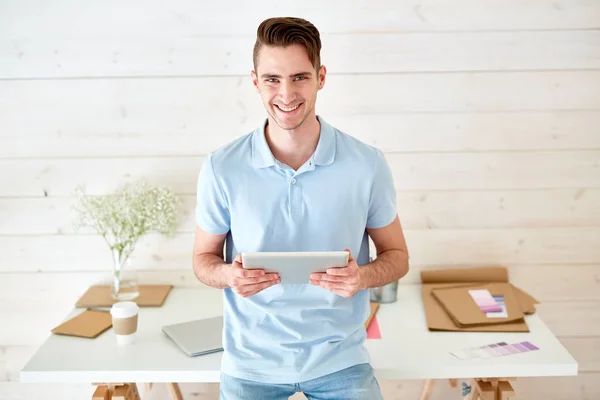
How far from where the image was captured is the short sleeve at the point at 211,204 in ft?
5.51

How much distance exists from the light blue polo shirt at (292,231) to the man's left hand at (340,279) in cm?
12

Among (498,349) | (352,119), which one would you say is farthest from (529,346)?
(352,119)

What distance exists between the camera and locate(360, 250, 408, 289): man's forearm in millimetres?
1631

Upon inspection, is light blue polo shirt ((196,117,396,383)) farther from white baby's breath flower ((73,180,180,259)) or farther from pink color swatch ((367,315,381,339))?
white baby's breath flower ((73,180,180,259))

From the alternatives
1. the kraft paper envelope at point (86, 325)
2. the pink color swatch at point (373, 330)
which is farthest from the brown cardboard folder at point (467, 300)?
the kraft paper envelope at point (86, 325)

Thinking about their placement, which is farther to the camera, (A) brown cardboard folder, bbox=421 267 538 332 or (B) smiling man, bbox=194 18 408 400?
(A) brown cardboard folder, bbox=421 267 538 332

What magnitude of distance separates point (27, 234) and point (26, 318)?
0.91ft

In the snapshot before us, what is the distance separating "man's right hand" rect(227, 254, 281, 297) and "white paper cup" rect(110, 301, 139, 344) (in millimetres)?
428

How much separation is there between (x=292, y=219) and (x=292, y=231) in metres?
0.03

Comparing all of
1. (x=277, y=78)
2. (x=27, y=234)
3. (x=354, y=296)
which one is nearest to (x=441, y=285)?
(x=354, y=296)

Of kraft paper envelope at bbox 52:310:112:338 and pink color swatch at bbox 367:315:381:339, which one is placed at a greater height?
kraft paper envelope at bbox 52:310:112:338

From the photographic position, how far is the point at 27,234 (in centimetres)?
228

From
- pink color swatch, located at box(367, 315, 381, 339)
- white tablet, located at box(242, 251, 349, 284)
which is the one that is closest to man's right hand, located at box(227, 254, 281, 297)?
white tablet, located at box(242, 251, 349, 284)

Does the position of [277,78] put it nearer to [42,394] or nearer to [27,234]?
[27,234]
